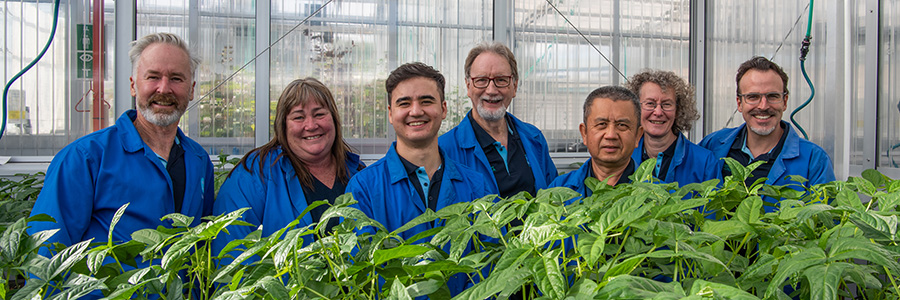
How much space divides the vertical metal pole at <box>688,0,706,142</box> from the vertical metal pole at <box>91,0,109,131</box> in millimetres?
3182

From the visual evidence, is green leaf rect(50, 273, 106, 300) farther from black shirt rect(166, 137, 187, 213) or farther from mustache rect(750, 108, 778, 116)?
mustache rect(750, 108, 778, 116)

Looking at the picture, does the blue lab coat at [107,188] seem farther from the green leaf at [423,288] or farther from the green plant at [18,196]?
the green leaf at [423,288]

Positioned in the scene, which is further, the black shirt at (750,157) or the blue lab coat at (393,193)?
the black shirt at (750,157)

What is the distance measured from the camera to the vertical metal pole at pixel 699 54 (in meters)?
3.43

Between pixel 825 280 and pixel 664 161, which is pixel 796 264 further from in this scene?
pixel 664 161

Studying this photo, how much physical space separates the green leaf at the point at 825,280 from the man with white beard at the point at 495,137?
1338 millimetres

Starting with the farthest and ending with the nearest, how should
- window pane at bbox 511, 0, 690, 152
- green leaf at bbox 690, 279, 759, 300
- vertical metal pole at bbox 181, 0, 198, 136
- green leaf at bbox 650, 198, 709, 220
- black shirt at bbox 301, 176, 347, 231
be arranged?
1. window pane at bbox 511, 0, 690, 152
2. vertical metal pole at bbox 181, 0, 198, 136
3. black shirt at bbox 301, 176, 347, 231
4. green leaf at bbox 650, 198, 709, 220
5. green leaf at bbox 690, 279, 759, 300

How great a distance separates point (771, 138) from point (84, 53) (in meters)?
3.01

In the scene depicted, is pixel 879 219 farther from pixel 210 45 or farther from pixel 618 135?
pixel 210 45

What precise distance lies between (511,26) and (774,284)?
2.85 metres

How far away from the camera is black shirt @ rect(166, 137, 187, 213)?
1.63m

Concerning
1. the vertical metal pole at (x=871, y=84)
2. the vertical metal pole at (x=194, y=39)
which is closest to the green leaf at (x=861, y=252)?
the vertical metal pole at (x=871, y=84)

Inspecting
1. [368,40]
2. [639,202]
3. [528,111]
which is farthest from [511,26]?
[639,202]

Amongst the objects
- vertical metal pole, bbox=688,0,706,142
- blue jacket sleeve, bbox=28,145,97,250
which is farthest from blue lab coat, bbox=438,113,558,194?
vertical metal pole, bbox=688,0,706,142
